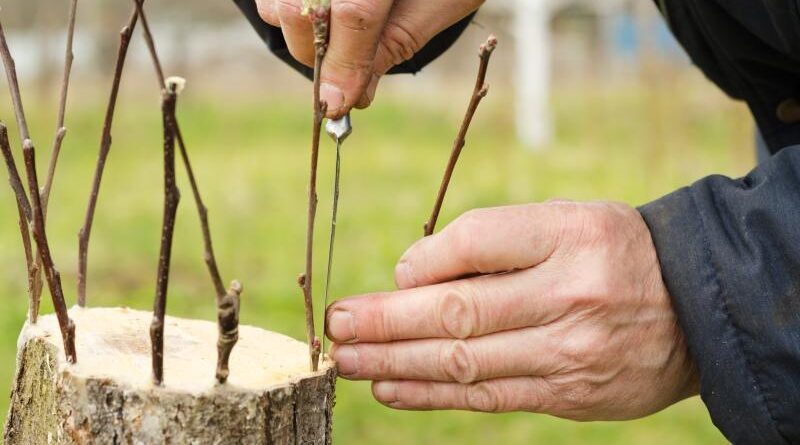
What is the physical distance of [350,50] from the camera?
139 centimetres

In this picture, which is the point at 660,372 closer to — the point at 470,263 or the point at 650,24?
the point at 470,263

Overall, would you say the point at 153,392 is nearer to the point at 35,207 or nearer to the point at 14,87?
the point at 35,207

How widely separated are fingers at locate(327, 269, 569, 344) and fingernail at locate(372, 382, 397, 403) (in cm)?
8

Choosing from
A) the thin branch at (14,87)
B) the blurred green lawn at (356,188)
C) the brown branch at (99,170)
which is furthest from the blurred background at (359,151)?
the thin branch at (14,87)

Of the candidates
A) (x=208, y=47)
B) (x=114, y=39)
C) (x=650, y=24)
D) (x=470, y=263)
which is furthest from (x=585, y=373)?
(x=208, y=47)

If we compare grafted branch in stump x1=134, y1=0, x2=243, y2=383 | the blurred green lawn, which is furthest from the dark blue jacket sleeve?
the blurred green lawn

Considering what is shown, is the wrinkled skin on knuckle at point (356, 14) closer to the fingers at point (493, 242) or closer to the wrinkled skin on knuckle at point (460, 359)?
the fingers at point (493, 242)

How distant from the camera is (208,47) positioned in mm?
18828

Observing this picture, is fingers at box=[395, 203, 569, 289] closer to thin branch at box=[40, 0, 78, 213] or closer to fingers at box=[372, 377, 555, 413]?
fingers at box=[372, 377, 555, 413]

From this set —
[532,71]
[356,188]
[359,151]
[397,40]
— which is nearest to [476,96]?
[397,40]

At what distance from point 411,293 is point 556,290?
217 mm

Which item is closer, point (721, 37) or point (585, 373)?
point (585, 373)

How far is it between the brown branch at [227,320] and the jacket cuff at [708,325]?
2.14 feet

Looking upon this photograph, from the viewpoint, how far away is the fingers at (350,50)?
135 centimetres
